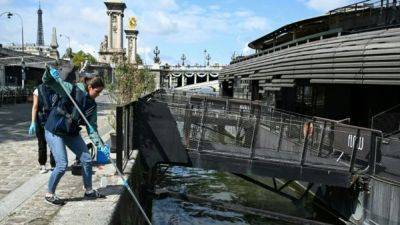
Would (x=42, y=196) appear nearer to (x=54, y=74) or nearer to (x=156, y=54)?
(x=54, y=74)

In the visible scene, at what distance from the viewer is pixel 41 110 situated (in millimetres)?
9805

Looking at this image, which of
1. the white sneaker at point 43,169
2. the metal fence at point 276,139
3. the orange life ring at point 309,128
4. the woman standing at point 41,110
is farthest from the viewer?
the orange life ring at point 309,128

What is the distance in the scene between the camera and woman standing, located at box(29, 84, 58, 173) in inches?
299

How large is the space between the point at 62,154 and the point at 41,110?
2.75 m

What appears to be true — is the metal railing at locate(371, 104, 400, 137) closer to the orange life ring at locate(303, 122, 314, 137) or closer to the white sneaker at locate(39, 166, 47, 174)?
the orange life ring at locate(303, 122, 314, 137)

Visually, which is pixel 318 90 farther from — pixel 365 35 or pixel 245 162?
pixel 245 162

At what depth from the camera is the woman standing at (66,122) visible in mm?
7230

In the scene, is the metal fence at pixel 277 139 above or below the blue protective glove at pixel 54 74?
below

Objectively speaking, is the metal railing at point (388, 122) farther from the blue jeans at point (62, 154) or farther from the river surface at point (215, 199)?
the blue jeans at point (62, 154)

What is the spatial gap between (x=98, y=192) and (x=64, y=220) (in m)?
1.50

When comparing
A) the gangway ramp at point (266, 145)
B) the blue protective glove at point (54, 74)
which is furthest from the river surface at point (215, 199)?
the blue protective glove at point (54, 74)

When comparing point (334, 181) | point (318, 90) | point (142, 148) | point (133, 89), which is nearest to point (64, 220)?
point (142, 148)

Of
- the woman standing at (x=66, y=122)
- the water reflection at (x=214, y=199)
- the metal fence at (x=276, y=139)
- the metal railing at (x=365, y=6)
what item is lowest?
the water reflection at (x=214, y=199)

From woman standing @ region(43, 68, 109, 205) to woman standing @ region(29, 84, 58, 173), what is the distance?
20cm
